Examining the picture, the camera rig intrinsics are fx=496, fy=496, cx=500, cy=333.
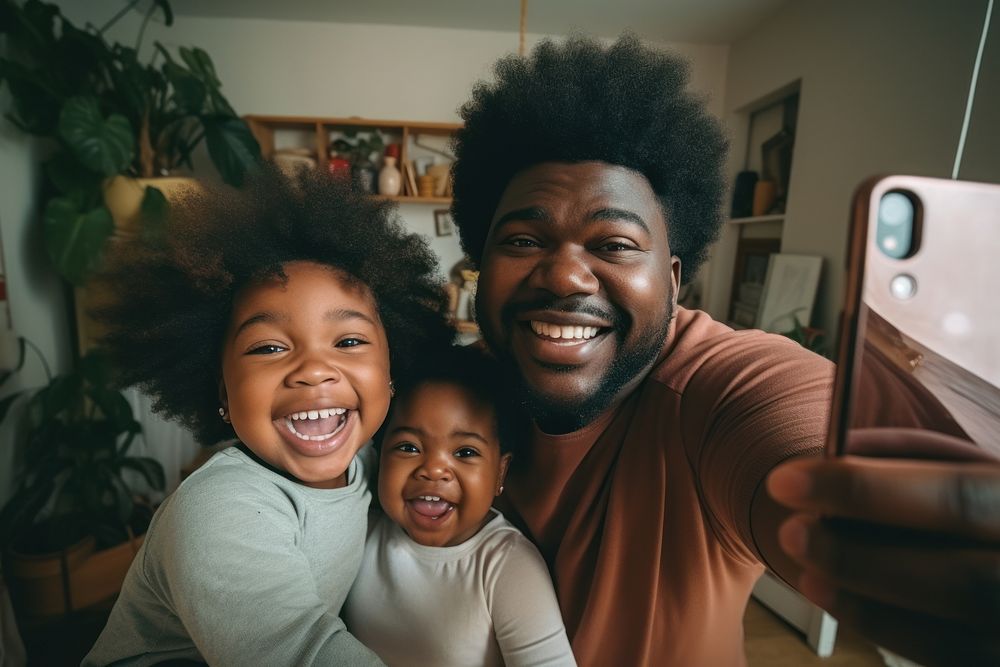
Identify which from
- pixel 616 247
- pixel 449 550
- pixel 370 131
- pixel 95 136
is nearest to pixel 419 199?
pixel 370 131

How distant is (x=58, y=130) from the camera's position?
2.09 m

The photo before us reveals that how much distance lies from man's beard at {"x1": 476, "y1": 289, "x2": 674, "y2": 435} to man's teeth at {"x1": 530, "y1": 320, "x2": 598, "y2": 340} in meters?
0.04

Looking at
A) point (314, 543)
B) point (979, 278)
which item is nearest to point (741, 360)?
point (979, 278)

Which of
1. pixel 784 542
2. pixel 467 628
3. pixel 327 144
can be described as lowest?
pixel 467 628

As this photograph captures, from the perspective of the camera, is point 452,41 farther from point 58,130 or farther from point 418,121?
point 58,130

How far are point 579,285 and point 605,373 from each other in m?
0.18

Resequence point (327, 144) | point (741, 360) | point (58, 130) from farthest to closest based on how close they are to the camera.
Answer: point (327, 144), point (58, 130), point (741, 360)

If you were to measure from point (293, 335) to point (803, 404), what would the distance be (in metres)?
0.78

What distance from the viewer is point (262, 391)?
81 centimetres

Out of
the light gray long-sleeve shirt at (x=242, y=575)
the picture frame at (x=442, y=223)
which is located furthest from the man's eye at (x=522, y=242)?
the picture frame at (x=442, y=223)

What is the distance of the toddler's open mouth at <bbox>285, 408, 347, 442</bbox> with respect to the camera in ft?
2.77

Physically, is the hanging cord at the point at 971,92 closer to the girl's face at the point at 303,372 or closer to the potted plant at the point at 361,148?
the girl's face at the point at 303,372

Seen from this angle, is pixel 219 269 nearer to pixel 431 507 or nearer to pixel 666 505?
pixel 431 507

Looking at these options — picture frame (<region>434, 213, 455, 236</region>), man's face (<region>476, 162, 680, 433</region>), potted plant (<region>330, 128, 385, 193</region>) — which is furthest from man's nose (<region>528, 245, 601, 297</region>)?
picture frame (<region>434, 213, 455, 236</region>)
